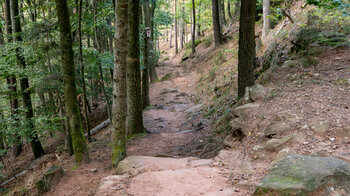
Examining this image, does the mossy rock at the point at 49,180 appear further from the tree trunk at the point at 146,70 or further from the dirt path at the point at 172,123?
the tree trunk at the point at 146,70

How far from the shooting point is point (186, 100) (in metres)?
15.2

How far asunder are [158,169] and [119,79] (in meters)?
2.11

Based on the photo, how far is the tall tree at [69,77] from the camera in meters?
6.01

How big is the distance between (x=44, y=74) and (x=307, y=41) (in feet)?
31.4

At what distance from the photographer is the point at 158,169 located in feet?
16.0

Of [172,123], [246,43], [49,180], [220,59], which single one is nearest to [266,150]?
[246,43]

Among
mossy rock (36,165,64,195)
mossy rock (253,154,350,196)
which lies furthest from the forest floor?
mossy rock (253,154,350,196)

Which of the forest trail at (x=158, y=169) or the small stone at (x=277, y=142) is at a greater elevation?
the small stone at (x=277, y=142)

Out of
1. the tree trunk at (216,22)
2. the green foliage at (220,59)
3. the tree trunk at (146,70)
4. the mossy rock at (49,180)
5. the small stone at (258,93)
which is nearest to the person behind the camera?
the mossy rock at (49,180)

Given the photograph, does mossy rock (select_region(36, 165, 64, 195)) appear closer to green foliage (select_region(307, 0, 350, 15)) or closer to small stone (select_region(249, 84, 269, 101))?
small stone (select_region(249, 84, 269, 101))

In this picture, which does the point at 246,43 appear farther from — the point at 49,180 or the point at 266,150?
the point at 49,180

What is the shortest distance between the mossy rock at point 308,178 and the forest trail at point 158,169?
783 mm

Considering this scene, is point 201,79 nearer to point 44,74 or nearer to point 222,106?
point 222,106

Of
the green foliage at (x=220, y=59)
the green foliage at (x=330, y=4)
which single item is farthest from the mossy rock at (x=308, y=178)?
the green foliage at (x=220, y=59)
